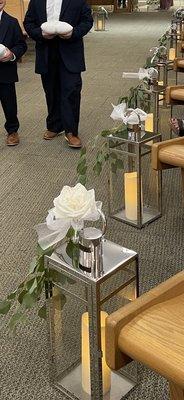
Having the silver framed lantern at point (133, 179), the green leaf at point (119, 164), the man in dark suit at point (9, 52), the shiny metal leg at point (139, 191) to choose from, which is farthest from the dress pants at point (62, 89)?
the shiny metal leg at point (139, 191)

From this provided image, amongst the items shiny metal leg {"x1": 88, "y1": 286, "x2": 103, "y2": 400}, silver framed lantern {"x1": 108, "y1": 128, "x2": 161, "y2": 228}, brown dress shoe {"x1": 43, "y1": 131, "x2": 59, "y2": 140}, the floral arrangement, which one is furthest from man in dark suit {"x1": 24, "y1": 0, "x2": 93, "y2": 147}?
shiny metal leg {"x1": 88, "y1": 286, "x2": 103, "y2": 400}

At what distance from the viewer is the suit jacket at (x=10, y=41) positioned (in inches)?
137

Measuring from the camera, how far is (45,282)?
1.41m

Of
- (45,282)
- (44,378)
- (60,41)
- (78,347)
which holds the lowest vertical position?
(44,378)

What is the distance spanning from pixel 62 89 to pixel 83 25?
1.36 ft

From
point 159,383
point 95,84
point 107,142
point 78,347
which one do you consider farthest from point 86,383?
point 95,84

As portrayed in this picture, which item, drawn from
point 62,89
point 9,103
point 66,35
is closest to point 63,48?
point 66,35

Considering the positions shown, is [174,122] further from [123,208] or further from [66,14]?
[66,14]

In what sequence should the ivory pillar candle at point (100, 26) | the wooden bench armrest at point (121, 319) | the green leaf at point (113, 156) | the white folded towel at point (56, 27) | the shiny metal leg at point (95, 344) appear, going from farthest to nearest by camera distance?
the ivory pillar candle at point (100, 26) → the white folded towel at point (56, 27) → the green leaf at point (113, 156) → the shiny metal leg at point (95, 344) → the wooden bench armrest at point (121, 319)

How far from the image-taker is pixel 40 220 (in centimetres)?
265

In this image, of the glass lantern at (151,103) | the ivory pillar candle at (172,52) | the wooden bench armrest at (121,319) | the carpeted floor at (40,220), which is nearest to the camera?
the wooden bench armrest at (121,319)

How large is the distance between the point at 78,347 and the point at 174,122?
1388 millimetres

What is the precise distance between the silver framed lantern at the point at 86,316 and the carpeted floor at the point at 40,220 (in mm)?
58

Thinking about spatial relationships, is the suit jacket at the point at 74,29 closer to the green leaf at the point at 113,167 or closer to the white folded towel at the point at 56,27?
the white folded towel at the point at 56,27
